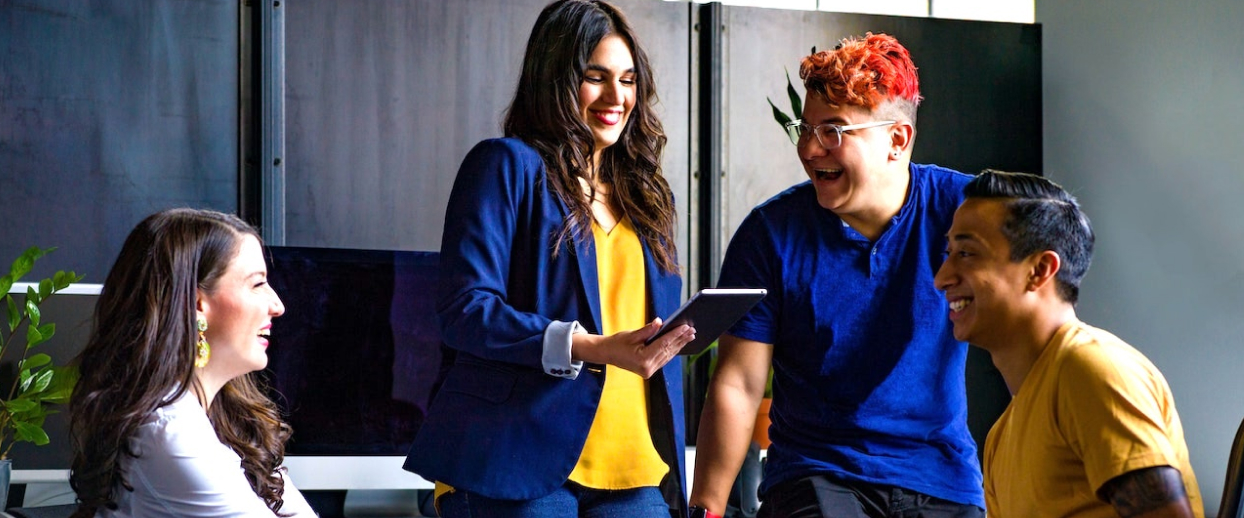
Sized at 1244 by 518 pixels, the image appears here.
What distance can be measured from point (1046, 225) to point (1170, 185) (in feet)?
6.89

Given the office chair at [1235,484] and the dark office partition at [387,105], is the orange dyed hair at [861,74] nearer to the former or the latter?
the office chair at [1235,484]

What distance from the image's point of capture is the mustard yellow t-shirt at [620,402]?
1850 mm

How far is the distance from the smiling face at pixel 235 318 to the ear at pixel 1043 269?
3.59 ft

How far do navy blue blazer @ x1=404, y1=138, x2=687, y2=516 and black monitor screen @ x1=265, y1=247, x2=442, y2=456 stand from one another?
181 centimetres

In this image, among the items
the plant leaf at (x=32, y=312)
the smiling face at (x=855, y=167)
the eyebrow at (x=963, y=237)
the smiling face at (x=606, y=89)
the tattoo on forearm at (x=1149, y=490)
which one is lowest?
the tattoo on forearm at (x=1149, y=490)

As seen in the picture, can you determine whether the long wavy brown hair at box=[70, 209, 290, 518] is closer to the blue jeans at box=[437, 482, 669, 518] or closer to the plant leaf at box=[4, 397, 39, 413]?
the blue jeans at box=[437, 482, 669, 518]

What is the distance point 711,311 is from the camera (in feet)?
5.74

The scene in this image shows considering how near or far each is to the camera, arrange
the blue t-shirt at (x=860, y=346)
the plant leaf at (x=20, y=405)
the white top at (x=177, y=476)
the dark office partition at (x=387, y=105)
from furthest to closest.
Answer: the dark office partition at (x=387, y=105) → the plant leaf at (x=20, y=405) → the blue t-shirt at (x=860, y=346) → the white top at (x=177, y=476)

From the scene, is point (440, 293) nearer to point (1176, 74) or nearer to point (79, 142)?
point (79, 142)

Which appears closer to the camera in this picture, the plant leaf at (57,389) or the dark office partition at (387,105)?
the plant leaf at (57,389)

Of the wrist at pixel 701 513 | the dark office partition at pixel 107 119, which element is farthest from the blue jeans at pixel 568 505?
the dark office partition at pixel 107 119

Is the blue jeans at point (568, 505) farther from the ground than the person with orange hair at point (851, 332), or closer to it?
closer to it

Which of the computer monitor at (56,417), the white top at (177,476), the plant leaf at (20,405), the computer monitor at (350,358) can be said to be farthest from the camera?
the computer monitor at (350,358)

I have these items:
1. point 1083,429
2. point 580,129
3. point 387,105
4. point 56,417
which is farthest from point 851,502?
point 56,417
